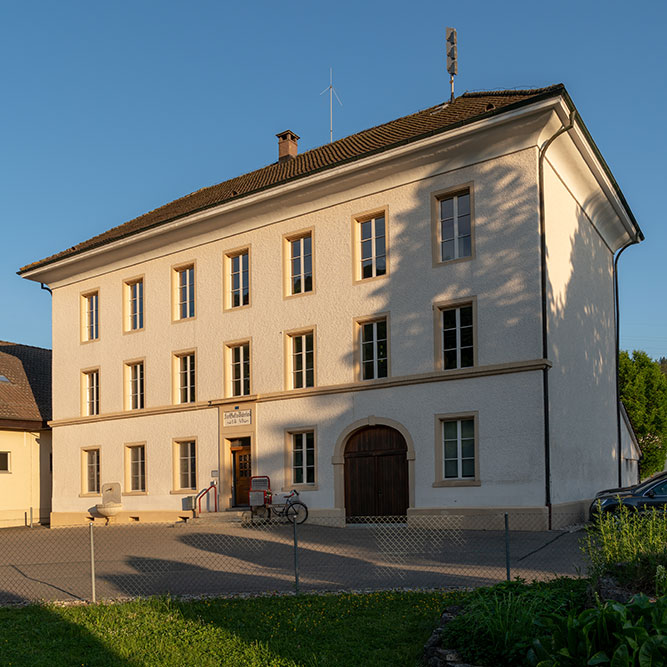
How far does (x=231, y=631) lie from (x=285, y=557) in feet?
21.8

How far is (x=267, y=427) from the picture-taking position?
23.6 m

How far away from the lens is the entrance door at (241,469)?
965 inches

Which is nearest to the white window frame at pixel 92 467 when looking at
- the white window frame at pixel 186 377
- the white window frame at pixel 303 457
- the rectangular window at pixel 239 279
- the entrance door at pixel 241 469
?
the white window frame at pixel 186 377

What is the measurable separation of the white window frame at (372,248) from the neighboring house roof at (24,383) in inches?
646

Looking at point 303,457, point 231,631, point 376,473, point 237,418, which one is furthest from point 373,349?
point 231,631

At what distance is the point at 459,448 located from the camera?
65.0 feet

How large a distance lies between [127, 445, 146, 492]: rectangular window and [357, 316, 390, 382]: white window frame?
9.73 metres

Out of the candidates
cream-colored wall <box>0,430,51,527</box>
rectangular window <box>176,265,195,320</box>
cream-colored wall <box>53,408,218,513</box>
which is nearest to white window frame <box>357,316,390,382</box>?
cream-colored wall <box>53,408,218,513</box>

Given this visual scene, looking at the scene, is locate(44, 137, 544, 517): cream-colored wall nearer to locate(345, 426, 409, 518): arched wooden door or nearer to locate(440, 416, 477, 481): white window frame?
locate(440, 416, 477, 481): white window frame

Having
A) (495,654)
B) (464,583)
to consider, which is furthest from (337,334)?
(495,654)

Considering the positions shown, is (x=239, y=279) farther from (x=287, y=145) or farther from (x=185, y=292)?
(x=287, y=145)

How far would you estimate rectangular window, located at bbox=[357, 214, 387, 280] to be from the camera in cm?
2189

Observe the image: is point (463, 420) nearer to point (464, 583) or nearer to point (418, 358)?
point (418, 358)

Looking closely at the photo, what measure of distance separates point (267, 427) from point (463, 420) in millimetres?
6562
